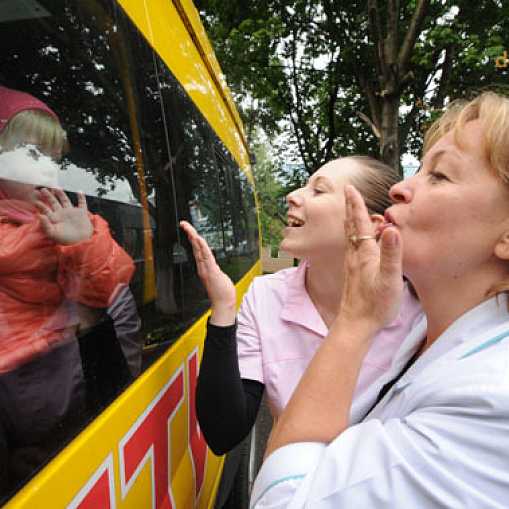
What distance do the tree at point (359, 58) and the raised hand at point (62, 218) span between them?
613cm

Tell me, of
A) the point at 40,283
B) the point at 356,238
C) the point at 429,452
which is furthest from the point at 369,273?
the point at 40,283

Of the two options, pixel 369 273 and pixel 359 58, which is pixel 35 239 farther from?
pixel 359 58

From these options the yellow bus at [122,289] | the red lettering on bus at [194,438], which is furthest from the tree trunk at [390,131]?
the red lettering on bus at [194,438]

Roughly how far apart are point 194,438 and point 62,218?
1.17m

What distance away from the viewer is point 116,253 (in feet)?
3.87

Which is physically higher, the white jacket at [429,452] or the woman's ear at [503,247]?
the woman's ear at [503,247]

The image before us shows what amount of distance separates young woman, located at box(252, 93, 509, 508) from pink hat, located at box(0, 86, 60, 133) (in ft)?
2.56

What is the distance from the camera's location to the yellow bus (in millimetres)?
848

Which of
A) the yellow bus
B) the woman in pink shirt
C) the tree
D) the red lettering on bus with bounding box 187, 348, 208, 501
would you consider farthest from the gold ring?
the tree

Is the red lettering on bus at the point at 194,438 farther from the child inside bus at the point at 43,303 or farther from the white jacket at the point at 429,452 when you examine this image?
the white jacket at the point at 429,452

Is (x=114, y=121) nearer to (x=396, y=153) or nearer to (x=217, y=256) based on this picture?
(x=217, y=256)

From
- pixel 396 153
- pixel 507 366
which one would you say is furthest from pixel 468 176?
pixel 396 153

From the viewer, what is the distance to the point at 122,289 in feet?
3.91

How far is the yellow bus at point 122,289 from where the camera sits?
0.85m
